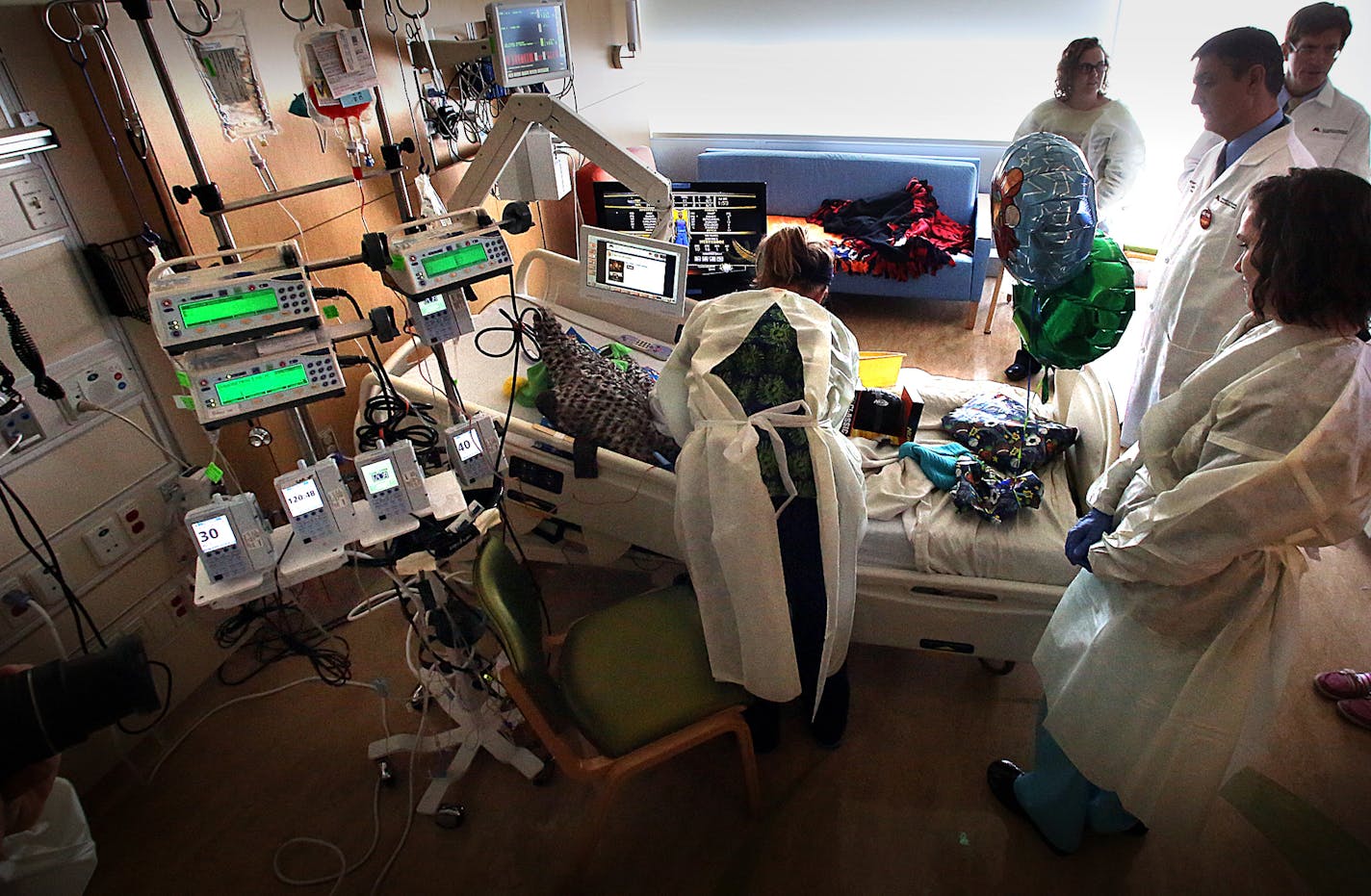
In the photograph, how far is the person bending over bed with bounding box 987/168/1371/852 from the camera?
3.81 ft

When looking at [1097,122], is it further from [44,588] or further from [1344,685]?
[44,588]

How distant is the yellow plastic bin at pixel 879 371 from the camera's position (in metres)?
2.52

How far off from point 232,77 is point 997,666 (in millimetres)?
2529

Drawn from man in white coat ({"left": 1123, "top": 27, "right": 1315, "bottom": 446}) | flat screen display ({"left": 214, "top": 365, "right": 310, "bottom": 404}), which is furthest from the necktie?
flat screen display ({"left": 214, "top": 365, "right": 310, "bottom": 404})

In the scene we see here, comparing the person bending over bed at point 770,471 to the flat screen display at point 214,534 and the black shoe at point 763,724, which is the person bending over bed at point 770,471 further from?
the flat screen display at point 214,534

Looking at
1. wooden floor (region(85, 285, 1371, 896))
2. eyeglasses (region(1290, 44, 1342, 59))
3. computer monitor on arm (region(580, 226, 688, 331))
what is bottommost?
wooden floor (region(85, 285, 1371, 896))

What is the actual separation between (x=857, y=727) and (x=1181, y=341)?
150 cm

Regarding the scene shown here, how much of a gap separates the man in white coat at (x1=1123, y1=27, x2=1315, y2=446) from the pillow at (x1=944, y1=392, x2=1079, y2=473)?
50cm

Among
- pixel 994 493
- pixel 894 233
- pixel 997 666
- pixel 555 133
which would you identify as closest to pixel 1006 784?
pixel 997 666

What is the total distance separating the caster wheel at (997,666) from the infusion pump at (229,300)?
195cm

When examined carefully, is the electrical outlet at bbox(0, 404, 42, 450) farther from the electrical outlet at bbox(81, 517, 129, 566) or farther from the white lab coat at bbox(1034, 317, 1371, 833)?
the white lab coat at bbox(1034, 317, 1371, 833)

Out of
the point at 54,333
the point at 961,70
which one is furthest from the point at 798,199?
the point at 54,333

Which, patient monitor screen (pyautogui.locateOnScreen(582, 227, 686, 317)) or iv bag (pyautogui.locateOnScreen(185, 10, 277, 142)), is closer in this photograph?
iv bag (pyautogui.locateOnScreen(185, 10, 277, 142))

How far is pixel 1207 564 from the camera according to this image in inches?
49.6
